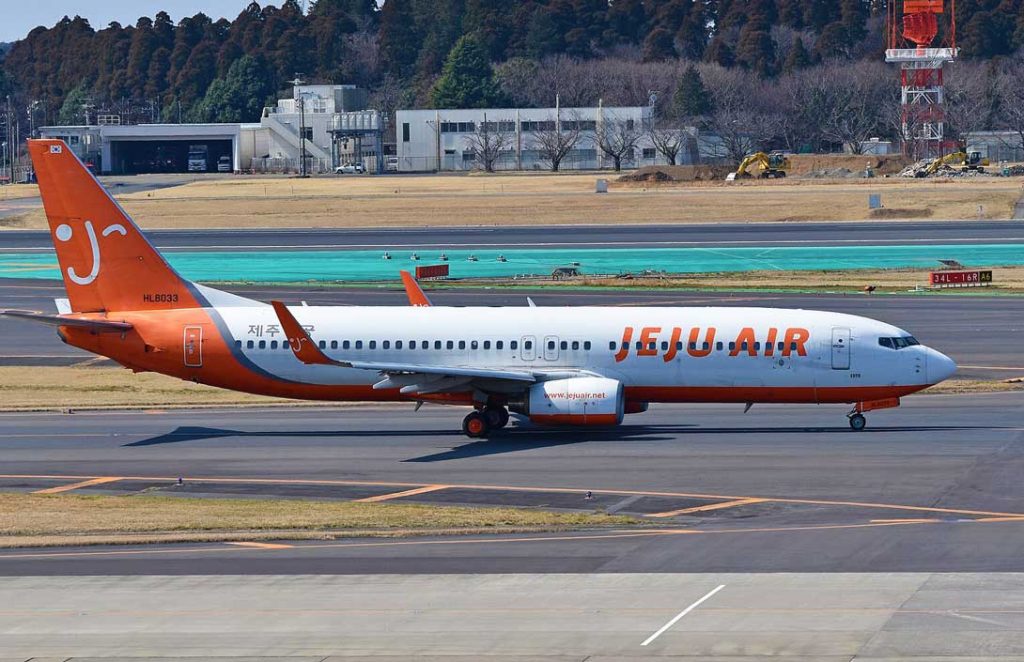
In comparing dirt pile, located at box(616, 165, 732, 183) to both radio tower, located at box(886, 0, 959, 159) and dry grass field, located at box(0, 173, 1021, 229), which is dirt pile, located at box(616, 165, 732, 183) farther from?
radio tower, located at box(886, 0, 959, 159)

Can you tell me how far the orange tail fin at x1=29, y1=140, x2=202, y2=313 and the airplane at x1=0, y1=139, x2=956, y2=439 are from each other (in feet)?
0.15

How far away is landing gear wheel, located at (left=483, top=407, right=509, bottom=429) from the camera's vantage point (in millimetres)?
45031

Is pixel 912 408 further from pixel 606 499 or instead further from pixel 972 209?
pixel 972 209

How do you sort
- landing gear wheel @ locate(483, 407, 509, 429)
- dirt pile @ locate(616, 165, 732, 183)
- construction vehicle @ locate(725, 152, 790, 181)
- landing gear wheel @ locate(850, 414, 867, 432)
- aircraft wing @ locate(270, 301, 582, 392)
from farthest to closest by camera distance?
1. construction vehicle @ locate(725, 152, 790, 181)
2. dirt pile @ locate(616, 165, 732, 183)
3. landing gear wheel @ locate(483, 407, 509, 429)
4. landing gear wheel @ locate(850, 414, 867, 432)
5. aircraft wing @ locate(270, 301, 582, 392)

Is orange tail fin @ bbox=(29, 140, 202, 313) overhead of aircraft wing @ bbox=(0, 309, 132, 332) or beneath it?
overhead

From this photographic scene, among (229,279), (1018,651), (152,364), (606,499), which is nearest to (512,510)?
(606,499)

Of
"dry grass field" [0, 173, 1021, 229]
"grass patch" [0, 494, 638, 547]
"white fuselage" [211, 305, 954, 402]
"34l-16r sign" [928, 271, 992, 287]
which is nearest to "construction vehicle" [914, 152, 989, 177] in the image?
"dry grass field" [0, 173, 1021, 229]

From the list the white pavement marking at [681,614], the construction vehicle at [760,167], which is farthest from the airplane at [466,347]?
the construction vehicle at [760,167]

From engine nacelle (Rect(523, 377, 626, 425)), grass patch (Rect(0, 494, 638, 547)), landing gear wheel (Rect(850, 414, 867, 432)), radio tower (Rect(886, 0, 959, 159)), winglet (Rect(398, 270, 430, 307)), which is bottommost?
grass patch (Rect(0, 494, 638, 547))

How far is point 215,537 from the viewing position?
3178 centimetres

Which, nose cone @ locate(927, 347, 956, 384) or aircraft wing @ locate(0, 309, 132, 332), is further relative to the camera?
aircraft wing @ locate(0, 309, 132, 332)

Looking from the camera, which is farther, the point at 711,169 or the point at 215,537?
the point at 711,169

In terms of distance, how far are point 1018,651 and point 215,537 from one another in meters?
17.3

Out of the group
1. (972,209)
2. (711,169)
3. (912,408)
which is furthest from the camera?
(711,169)
